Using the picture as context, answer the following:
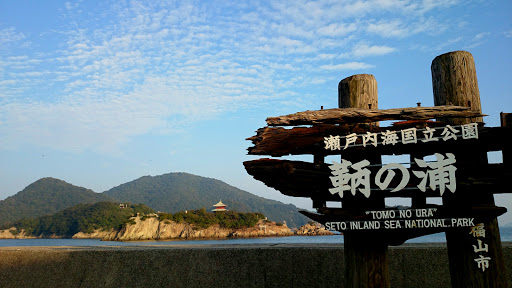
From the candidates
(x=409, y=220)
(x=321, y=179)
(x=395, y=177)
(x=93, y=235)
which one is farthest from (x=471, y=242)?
(x=93, y=235)

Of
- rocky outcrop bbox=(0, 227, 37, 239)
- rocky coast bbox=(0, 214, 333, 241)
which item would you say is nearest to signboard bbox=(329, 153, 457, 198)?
rocky coast bbox=(0, 214, 333, 241)

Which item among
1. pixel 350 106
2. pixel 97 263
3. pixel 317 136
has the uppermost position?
pixel 350 106

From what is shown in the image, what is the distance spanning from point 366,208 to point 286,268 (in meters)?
2.95

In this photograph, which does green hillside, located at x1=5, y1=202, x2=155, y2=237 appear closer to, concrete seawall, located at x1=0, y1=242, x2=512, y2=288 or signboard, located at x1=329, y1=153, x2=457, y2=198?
concrete seawall, located at x1=0, y1=242, x2=512, y2=288

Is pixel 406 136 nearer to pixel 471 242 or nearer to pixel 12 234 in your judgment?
pixel 471 242

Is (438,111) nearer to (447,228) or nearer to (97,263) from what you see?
(447,228)

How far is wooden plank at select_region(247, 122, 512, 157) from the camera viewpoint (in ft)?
14.6

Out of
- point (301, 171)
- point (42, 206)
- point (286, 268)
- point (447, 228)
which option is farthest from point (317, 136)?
point (42, 206)

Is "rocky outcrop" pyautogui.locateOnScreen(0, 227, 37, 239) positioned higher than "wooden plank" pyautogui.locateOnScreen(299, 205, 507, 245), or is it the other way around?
"wooden plank" pyautogui.locateOnScreen(299, 205, 507, 245)

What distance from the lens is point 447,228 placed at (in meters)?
4.44

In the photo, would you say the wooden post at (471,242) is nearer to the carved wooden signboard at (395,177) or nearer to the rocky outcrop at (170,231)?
the carved wooden signboard at (395,177)

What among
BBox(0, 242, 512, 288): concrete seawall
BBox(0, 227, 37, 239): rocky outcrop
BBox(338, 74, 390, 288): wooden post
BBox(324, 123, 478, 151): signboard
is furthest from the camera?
BBox(0, 227, 37, 239): rocky outcrop

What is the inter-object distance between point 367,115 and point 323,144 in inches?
24.9

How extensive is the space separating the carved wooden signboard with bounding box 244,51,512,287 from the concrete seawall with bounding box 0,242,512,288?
6.62 feet
